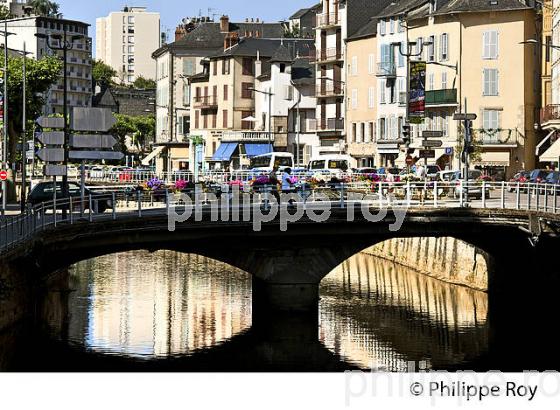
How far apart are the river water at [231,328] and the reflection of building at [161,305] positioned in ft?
0.16

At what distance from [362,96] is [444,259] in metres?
49.7

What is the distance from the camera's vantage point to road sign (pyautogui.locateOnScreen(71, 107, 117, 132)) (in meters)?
50.3

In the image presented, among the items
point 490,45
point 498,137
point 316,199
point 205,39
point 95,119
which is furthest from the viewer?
point 205,39

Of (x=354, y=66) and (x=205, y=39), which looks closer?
(x=354, y=66)

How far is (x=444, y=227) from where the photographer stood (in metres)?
53.6

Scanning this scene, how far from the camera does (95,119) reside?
50625mm

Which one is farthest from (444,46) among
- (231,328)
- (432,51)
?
(231,328)

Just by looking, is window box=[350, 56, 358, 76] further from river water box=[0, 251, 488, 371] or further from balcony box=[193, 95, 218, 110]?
river water box=[0, 251, 488, 371]

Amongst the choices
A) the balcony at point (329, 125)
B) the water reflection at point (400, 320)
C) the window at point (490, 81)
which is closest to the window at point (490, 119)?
the window at point (490, 81)

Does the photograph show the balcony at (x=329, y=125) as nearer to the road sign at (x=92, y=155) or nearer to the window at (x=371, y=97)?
the window at (x=371, y=97)

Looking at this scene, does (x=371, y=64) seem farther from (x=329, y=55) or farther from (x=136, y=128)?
(x=136, y=128)

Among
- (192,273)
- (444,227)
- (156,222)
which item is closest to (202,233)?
(156,222)

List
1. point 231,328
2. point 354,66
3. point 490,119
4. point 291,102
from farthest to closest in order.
Result: point 291,102 → point 354,66 → point 490,119 → point 231,328

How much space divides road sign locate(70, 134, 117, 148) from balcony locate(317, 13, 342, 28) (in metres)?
71.7
